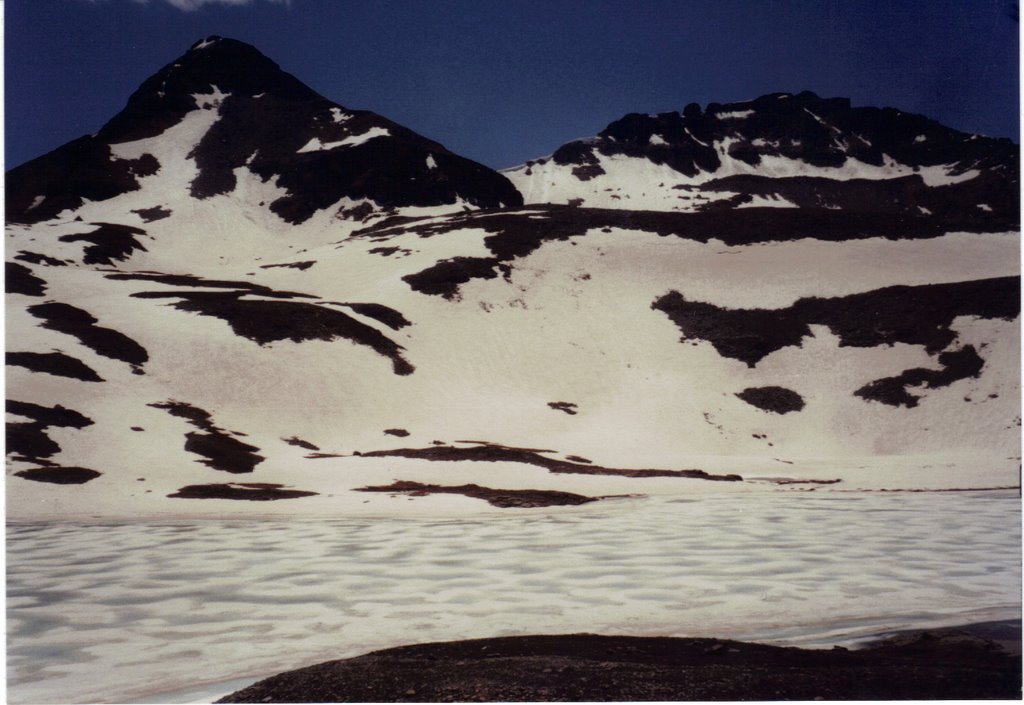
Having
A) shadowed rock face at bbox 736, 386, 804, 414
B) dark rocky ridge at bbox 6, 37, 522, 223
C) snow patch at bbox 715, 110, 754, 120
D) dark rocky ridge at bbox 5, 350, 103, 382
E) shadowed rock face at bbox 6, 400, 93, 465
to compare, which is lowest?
shadowed rock face at bbox 6, 400, 93, 465

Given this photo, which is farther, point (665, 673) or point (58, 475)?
point (58, 475)

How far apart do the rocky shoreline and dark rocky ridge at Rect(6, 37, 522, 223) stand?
335 feet

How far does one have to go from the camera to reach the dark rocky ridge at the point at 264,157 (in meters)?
103

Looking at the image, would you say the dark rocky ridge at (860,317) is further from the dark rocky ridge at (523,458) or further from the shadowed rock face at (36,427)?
the shadowed rock face at (36,427)

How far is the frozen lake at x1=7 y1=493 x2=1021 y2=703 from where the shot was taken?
892 cm

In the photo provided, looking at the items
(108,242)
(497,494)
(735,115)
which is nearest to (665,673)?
(497,494)

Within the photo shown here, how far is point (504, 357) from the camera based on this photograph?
50094mm

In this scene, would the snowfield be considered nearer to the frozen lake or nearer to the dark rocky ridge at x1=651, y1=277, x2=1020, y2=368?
the frozen lake

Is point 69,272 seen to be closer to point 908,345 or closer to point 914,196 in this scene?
point 908,345

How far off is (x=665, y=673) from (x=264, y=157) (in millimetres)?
123033

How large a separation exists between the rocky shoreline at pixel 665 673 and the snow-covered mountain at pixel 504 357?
11256mm

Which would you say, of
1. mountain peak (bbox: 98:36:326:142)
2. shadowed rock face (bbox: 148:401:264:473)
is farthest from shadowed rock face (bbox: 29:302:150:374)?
mountain peak (bbox: 98:36:326:142)

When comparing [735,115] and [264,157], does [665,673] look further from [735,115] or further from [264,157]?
[735,115]

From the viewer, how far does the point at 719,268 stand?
61844 mm
